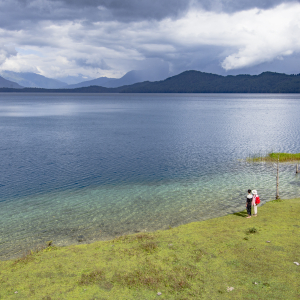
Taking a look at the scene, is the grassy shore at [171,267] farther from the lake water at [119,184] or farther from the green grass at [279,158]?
the green grass at [279,158]

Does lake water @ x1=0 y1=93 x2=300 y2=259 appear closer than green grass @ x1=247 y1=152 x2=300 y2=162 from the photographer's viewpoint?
Yes

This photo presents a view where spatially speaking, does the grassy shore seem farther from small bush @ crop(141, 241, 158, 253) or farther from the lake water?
the lake water

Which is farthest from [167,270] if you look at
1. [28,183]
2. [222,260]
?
[28,183]

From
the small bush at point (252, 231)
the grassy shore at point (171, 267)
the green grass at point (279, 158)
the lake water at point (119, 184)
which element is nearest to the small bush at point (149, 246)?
the grassy shore at point (171, 267)

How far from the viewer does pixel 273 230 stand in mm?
21500

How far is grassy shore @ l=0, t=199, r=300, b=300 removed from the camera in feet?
46.2

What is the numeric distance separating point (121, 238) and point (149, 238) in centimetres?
234

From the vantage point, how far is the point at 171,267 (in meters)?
16.3

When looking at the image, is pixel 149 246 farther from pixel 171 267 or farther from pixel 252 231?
pixel 252 231

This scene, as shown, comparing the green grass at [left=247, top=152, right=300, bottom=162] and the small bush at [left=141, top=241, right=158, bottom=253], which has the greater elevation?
the green grass at [left=247, top=152, right=300, bottom=162]

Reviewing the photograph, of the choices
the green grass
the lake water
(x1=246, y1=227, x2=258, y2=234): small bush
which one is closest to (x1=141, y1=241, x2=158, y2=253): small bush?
the lake water

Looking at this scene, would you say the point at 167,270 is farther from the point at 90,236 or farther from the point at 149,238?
the point at 90,236

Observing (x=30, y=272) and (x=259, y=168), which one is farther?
(x=259, y=168)

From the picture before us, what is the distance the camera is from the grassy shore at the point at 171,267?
14070 mm
